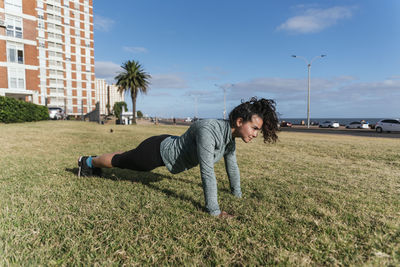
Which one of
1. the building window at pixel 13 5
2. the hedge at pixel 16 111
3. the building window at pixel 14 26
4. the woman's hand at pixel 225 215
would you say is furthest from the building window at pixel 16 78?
the woman's hand at pixel 225 215

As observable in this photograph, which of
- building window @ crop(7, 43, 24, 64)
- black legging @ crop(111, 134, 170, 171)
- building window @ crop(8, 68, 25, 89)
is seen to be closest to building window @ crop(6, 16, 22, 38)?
building window @ crop(7, 43, 24, 64)

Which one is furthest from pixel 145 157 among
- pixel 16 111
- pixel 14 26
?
pixel 14 26

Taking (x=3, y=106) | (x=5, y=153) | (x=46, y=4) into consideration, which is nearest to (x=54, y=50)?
(x=46, y=4)

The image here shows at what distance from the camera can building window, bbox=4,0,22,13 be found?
2228 cm

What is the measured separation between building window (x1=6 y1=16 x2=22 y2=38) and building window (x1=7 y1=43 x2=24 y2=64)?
1060 mm

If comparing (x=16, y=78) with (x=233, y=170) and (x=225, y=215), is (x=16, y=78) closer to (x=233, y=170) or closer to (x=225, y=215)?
(x=233, y=170)

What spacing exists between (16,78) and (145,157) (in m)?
28.9

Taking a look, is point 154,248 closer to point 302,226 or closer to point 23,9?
point 302,226

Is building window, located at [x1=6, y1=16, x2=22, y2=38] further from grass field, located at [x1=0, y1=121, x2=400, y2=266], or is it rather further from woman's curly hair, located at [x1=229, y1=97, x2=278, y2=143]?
woman's curly hair, located at [x1=229, y1=97, x2=278, y2=143]

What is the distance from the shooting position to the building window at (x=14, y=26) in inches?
896

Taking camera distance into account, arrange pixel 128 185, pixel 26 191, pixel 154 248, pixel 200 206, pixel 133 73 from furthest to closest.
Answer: pixel 133 73 → pixel 128 185 → pixel 26 191 → pixel 200 206 → pixel 154 248

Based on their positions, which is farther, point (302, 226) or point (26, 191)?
point (26, 191)

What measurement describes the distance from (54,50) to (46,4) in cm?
1057

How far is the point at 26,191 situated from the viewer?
3.25 meters
